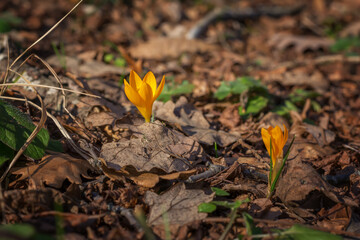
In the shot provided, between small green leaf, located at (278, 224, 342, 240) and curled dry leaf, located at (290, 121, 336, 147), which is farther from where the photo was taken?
curled dry leaf, located at (290, 121, 336, 147)

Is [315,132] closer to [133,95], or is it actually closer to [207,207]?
[207,207]

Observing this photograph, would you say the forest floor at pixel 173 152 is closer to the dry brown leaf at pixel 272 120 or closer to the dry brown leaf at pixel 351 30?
the dry brown leaf at pixel 272 120

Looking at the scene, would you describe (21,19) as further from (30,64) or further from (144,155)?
(144,155)

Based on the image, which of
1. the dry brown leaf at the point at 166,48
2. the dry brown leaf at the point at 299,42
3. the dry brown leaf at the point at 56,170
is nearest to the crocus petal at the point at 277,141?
the dry brown leaf at the point at 56,170

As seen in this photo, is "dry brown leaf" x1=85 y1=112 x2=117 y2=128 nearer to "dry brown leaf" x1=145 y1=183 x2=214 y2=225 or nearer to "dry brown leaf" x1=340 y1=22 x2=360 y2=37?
"dry brown leaf" x1=145 y1=183 x2=214 y2=225

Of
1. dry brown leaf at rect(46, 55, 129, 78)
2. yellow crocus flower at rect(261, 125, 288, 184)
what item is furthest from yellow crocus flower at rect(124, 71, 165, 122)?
dry brown leaf at rect(46, 55, 129, 78)
